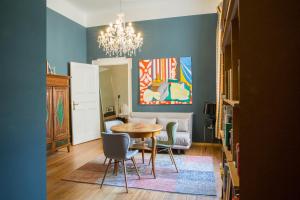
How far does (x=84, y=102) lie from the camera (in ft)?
19.2

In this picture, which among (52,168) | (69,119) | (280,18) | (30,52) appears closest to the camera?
(280,18)

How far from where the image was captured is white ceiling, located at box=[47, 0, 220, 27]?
5.41 m

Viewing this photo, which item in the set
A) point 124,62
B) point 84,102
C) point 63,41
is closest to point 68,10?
point 63,41

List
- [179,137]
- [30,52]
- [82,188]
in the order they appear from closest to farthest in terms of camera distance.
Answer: [30,52]
[82,188]
[179,137]

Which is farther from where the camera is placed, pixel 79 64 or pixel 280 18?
pixel 79 64

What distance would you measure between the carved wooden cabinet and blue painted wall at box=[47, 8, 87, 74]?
25.9 inches

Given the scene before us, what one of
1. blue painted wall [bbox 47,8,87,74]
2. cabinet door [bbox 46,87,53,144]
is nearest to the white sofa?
cabinet door [bbox 46,87,53,144]

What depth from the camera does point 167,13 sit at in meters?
5.67

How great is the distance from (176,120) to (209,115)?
82cm

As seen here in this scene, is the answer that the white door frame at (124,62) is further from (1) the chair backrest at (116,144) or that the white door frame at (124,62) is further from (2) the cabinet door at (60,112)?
(1) the chair backrest at (116,144)

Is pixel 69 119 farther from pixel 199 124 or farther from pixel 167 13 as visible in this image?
pixel 167 13

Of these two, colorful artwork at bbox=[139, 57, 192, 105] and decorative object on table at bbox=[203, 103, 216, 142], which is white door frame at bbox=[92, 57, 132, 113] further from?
decorative object on table at bbox=[203, 103, 216, 142]

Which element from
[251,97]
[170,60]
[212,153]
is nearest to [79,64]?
[170,60]

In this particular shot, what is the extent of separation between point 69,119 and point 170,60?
9.37 feet
